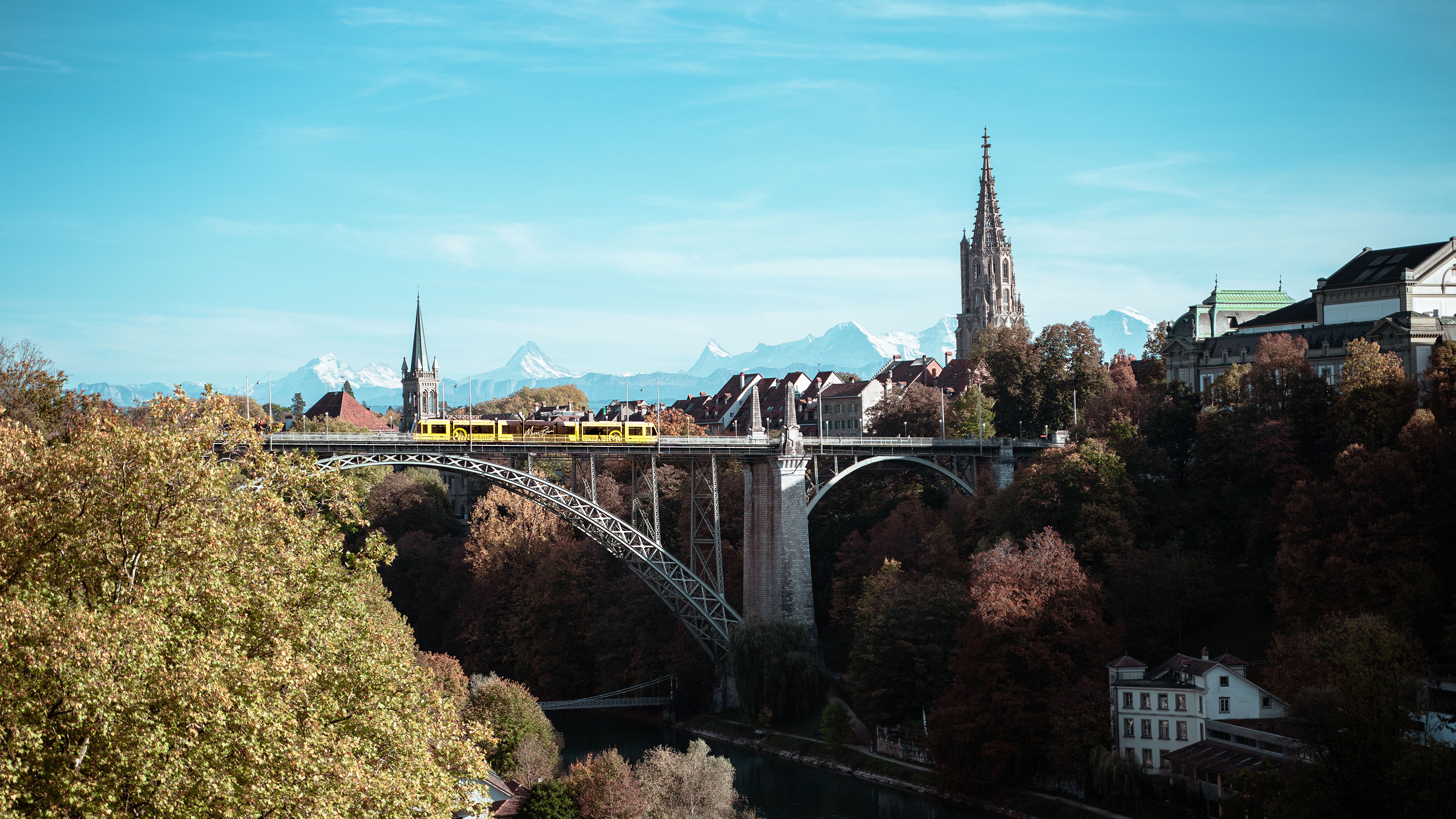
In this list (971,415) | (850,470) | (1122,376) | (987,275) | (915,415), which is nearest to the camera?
(850,470)

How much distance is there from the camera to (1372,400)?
4519 cm

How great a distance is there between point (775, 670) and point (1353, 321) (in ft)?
88.6

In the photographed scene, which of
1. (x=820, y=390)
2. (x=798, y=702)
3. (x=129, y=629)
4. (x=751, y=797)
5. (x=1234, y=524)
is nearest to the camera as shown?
(x=129, y=629)

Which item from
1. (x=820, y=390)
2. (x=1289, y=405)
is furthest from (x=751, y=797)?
(x=820, y=390)

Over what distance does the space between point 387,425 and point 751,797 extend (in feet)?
294

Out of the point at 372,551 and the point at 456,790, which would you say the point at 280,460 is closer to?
the point at 372,551

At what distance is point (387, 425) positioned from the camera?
127 metres

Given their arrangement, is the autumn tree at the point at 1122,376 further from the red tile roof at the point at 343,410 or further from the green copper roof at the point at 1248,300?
the red tile roof at the point at 343,410

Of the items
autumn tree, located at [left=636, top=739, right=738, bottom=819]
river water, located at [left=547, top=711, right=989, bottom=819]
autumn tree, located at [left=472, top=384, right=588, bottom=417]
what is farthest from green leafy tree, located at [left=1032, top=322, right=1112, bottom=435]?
autumn tree, located at [left=472, top=384, right=588, bottom=417]

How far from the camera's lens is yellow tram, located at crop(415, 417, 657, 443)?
4912 centimetres

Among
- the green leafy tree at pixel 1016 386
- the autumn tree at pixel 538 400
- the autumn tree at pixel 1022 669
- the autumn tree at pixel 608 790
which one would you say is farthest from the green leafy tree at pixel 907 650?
the autumn tree at pixel 538 400

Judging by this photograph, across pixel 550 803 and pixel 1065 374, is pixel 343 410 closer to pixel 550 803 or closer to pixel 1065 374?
pixel 1065 374

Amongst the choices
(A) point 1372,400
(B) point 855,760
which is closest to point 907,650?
(B) point 855,760

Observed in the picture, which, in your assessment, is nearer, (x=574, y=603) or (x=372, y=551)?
(x=372, y=551)
